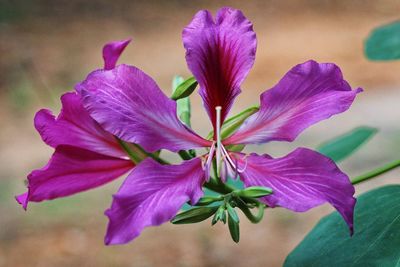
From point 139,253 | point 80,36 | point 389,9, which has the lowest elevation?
point 139,253

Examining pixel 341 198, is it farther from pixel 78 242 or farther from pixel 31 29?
pixel 31 29

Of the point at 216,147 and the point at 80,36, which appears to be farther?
the point at 80,36

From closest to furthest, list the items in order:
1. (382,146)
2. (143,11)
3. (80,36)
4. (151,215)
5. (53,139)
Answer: (151,215) < (53,139) < (382,146) < (80,36) < (143,11)

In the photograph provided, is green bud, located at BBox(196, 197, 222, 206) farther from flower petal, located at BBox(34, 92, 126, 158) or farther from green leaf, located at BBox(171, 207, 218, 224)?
flower petal, located at BBox(34, 92, 126, 158)

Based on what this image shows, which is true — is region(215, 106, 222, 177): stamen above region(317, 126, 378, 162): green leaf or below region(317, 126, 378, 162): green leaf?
above

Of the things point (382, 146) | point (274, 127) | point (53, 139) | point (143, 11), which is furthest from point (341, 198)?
point (143, 11)

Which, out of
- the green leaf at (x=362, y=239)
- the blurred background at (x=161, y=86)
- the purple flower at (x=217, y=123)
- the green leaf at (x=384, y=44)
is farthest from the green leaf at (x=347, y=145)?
the blurred background at (x=161, y=86)

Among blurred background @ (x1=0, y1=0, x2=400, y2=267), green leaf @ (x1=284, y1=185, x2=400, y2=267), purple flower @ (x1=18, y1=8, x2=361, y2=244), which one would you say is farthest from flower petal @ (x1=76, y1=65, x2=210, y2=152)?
blurred background @ (x1=0, y1=0, x2=400, y2=267)
